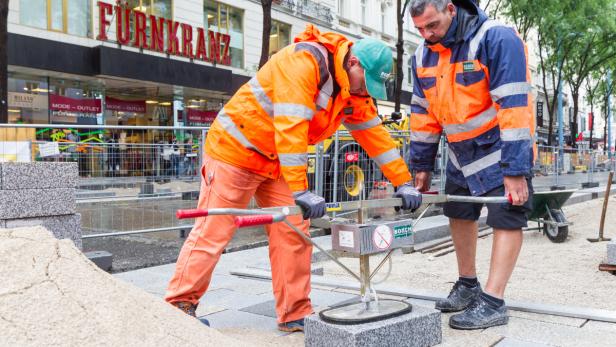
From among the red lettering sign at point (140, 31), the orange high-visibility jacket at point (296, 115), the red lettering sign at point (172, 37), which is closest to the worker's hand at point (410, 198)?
the orange high-visibility jacket at point (296, 115)

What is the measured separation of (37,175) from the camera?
5.06 m

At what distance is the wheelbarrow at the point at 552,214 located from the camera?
23.8 feet

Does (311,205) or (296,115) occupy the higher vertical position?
(296,115)

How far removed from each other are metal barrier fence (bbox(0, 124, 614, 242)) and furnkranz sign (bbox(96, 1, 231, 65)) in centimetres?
1150

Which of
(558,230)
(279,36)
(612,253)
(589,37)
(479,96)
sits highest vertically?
(589,37)

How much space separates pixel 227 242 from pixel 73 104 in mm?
16387

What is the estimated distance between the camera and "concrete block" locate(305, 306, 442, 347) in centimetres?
263

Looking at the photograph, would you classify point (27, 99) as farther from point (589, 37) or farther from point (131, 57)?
point (589, 37)

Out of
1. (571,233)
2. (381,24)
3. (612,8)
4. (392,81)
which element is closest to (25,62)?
(571,233)

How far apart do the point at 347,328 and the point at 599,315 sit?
5.51ft

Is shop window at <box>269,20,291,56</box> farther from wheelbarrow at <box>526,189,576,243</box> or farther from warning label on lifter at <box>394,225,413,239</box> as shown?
warning label on lifter at <box>394,225,413,239</box>

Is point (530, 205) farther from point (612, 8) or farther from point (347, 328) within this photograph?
point (612, 8)

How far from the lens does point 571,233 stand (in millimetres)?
8141

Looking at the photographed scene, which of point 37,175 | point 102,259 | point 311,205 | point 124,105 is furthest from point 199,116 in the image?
point 311,205
